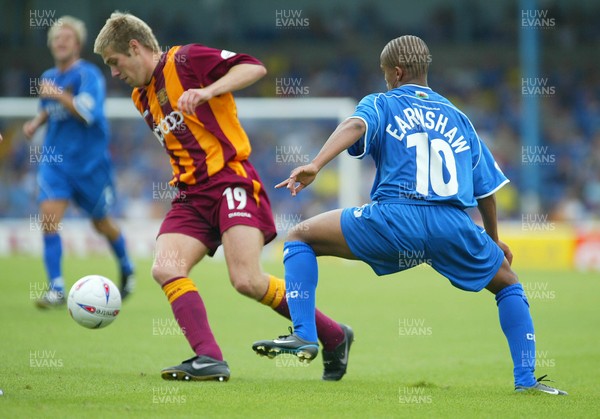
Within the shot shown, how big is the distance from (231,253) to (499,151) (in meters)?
20.5

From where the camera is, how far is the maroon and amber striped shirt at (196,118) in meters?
6.17

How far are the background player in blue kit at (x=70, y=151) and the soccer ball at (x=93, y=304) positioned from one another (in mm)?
3303

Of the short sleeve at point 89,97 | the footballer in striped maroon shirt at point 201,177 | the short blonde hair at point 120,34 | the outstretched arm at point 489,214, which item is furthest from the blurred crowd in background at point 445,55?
the short blonde hair at point 120,34

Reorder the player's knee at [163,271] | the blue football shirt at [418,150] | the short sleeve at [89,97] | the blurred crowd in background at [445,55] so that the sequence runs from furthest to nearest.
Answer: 1. the blurred crowd in background at [445,55]
2. the short sleeve at [89,97]
3. the player's knee at [163,271]
4. the blue football shirt at [418,150]

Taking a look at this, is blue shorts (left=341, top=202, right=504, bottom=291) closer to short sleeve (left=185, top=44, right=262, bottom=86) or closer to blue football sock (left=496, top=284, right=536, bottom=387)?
blue football sock (left=496, top=284, right=536, bottom=387)

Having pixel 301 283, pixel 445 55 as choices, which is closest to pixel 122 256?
pixel 301 283

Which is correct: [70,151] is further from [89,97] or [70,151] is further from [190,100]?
[190,100]

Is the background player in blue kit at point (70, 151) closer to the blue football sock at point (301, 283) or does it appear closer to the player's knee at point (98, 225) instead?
the player's knee at point (98, 225)

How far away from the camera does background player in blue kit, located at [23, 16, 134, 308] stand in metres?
9.93

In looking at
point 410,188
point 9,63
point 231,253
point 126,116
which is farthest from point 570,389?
point 9,63

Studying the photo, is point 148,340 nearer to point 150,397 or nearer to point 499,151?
point 150,397

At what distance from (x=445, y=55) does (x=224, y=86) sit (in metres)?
24.3

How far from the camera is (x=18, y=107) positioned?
64.8 feet

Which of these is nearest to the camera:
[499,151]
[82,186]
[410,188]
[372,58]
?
[410,188]
